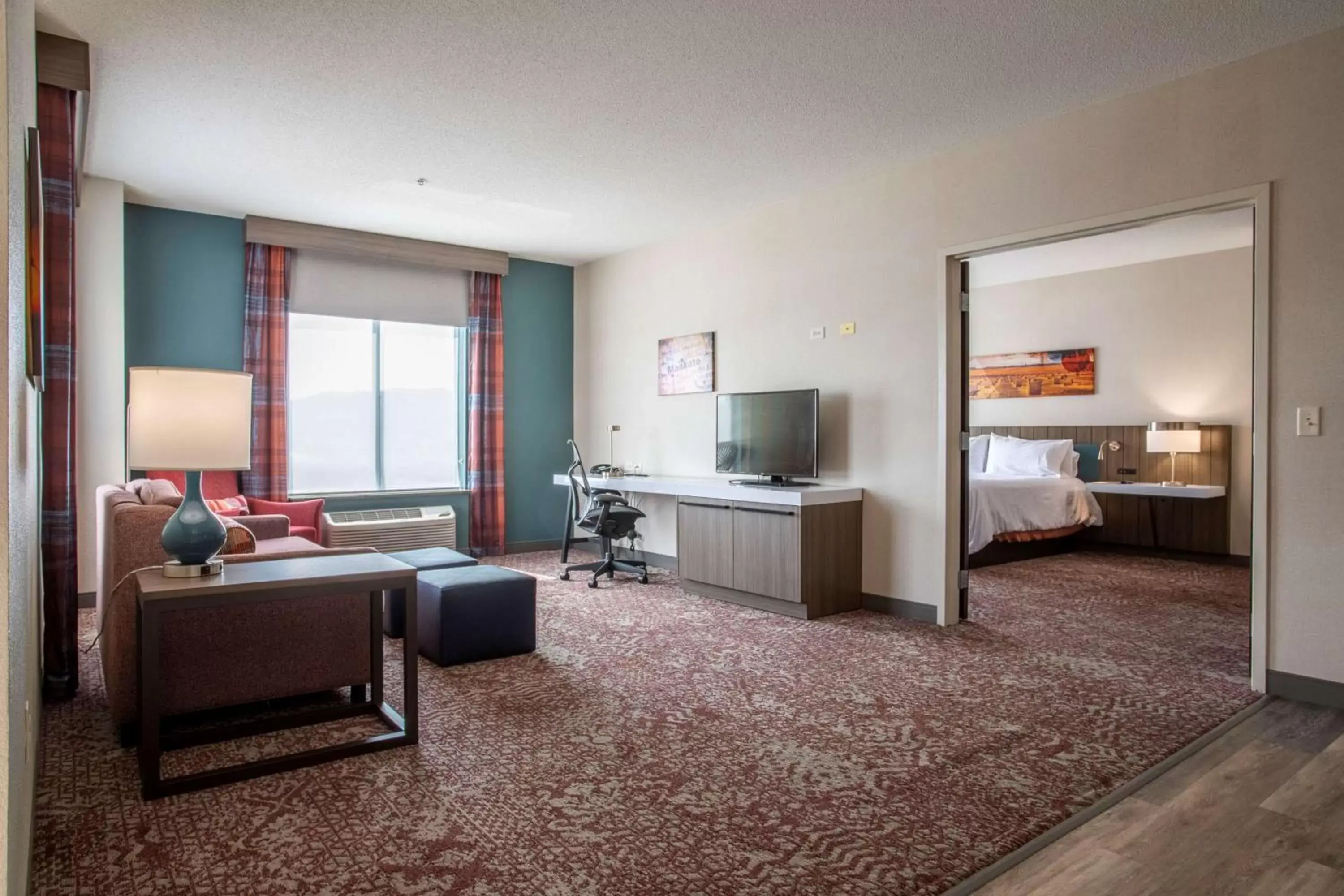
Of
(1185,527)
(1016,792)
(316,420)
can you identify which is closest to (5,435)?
(1016,792)

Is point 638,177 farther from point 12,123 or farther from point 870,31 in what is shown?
point 12,123

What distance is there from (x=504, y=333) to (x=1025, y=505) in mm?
4793

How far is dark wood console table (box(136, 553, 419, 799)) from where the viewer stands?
2348mm

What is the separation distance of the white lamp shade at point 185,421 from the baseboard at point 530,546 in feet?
14.9

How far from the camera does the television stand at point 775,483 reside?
5109mm

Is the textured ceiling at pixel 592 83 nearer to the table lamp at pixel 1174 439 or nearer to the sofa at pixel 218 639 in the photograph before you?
the sofa at pixel 218 639

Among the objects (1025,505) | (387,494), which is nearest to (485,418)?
(387,494)

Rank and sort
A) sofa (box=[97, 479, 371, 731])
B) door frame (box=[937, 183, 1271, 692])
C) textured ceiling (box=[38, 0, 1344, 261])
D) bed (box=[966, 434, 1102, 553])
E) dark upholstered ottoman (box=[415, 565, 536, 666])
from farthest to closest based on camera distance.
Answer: bed (box=[966, 434, 1102, 553])
dark upholstered ottoman (box=[415, 565, 536, 666])
door frame (box=[937, 183, 1271, 692])
textured ceiling (box=[38, 0, 1344, 261])
sofa (box=[97, 479, 371, 731])

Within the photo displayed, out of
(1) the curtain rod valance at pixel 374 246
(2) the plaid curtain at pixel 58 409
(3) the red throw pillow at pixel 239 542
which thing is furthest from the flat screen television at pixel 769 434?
(2) the plaid curtain at pixel 58 409

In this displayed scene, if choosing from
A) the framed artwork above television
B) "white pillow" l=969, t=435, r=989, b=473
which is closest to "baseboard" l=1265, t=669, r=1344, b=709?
the framed artwork above television

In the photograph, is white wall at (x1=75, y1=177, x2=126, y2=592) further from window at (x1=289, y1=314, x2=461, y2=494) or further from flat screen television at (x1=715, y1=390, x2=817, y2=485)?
flat screen television at (x1=715, y1=390, x2=817, y2=485)

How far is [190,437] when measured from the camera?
2.55 m

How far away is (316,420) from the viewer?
20.6ft

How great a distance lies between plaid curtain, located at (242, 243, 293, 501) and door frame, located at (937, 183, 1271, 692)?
4630 millimetres
